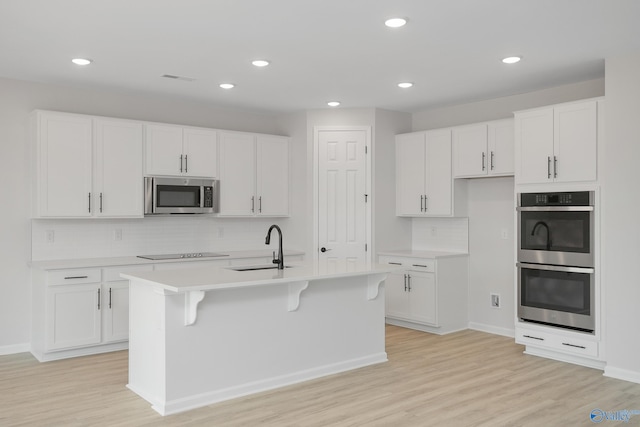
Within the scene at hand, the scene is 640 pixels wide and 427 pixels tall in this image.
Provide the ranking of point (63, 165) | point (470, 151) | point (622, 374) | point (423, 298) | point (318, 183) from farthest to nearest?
1. point (318, 183)
2. point (423, 298)
3. point (470, 151)
4. point (63, 165)
5. point (622, 374)

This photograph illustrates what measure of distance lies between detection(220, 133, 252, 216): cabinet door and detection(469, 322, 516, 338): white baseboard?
9.52ft

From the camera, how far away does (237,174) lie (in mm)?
6375

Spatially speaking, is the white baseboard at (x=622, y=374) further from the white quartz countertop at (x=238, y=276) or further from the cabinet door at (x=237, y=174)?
the cabinet door at (x=237, y=174)

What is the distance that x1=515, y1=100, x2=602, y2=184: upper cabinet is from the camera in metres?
4.62

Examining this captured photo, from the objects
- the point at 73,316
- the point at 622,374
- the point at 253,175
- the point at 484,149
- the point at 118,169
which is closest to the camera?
the point at 622,374

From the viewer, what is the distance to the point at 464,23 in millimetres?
3684

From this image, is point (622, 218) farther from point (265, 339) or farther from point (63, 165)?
point (63, 165)

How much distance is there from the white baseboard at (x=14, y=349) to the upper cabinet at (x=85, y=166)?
1.26 m

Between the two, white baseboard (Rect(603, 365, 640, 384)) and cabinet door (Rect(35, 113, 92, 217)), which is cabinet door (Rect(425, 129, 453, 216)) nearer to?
white baseboard (Rect(603, 365, 640, 384))

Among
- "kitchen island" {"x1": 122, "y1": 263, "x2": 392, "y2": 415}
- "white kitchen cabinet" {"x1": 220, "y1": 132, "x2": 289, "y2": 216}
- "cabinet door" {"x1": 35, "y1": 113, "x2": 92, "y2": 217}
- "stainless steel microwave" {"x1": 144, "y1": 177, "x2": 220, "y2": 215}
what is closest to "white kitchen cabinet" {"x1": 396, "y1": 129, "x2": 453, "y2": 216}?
"white kitchen cabinet" {"x1": 220, "y1": 132, "x2": 289, "y2": 216}

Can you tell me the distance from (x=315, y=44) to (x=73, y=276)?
2986 millimetres

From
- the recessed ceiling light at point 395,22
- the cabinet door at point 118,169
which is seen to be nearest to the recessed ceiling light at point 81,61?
the cabinet door at point 118,169

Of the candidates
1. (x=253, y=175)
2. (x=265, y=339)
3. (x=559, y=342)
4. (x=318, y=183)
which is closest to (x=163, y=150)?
(x=253, y=175)

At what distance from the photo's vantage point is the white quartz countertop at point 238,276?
11.6 ft
